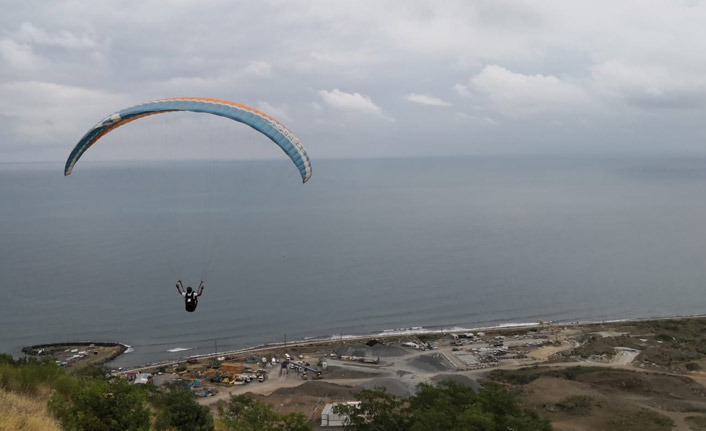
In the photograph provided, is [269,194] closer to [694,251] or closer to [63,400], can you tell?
[694,251]

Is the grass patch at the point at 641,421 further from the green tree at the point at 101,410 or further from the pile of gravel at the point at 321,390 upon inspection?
the green tree at the point at 101,410

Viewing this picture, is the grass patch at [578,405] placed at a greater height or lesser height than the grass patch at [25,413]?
lesser

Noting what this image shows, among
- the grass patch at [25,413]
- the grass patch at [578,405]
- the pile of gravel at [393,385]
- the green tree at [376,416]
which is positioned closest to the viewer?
the grass patch at [25,413]

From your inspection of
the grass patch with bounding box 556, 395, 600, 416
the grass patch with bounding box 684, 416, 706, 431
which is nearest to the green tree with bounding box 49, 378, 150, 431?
the grass patch with bounding box 556, 395, 600, 416

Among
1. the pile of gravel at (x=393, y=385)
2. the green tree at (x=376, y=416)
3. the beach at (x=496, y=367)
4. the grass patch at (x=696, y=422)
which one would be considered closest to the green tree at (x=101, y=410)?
the green tree at (x=376, y=416)

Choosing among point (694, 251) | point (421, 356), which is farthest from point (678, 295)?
point (421, 356)

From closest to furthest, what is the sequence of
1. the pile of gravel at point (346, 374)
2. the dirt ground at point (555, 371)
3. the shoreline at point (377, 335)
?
the dirt ground at point (555, 371)
the pile of gravel at point (346, 374)
the shoreline at point (377, 335)
